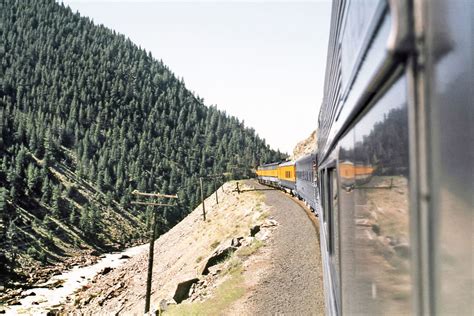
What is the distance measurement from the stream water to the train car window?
46.8 meters

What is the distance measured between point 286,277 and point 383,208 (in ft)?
44.3

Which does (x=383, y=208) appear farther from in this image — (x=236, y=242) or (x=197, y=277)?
(x=236, y=242)

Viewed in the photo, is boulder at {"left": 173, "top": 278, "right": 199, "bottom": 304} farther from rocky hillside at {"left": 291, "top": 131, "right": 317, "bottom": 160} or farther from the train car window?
rocky hillside at {"left": 291, "top": 131, "right": 317, "bottom": 160}

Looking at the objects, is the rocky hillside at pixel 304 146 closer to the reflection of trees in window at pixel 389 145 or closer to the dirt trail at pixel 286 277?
the dirt trail at pixel 286 277

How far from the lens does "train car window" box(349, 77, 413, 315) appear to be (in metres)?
1.23

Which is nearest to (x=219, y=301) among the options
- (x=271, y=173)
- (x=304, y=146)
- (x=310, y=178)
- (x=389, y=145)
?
(x=310, y=178)

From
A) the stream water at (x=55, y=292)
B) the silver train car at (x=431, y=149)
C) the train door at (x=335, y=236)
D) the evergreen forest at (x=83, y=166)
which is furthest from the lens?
the evergreen forest at (x=83, y=166)

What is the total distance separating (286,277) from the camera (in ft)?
47.5

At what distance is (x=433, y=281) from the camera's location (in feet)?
3.45

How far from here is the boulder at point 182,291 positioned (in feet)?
56.3

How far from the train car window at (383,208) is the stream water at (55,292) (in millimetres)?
46813

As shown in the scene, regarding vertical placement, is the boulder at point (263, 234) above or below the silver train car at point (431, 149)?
below

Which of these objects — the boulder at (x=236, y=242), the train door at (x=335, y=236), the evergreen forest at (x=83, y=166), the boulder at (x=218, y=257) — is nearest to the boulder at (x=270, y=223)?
the boulder at (x=236, y=242)

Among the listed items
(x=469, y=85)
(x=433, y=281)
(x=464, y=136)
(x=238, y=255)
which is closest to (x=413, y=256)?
(x=433, y=281)
